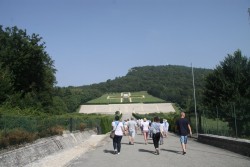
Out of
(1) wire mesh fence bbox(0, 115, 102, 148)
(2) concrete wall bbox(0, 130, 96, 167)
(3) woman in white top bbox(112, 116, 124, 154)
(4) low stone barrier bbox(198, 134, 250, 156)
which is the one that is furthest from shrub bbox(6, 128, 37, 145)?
(4) low stone barrier bbox(198, 134, 250, 156)

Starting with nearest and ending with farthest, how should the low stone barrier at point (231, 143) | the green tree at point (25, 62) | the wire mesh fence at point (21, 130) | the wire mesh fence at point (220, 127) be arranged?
the wire mesh fence at point (21, 130)
the low stone barrier at point (231, 143)
the wire mesh fence at point (220, 127)
the green tree at point (25, 62)

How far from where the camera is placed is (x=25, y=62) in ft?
152

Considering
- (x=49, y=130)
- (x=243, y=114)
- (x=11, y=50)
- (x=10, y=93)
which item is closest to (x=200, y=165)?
(x=243, y=114)

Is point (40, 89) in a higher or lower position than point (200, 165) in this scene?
higher

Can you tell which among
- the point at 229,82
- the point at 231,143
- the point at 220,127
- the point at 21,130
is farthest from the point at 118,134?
the point at 229,82

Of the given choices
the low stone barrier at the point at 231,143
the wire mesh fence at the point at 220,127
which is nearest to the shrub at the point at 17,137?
the low stone barrier at the point at 231,143

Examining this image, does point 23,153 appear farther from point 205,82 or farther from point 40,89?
point 40,89

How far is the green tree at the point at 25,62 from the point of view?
150 feet

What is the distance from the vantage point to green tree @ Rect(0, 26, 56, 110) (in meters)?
45.8

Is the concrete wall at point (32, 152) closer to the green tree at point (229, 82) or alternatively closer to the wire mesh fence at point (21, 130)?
the wire mesh fence at point (21, 130)

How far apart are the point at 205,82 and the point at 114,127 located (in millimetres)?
27630

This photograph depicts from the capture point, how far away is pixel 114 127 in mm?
15500

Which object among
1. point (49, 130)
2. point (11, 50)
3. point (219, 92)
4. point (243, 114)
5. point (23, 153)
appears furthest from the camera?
point (11, 50)

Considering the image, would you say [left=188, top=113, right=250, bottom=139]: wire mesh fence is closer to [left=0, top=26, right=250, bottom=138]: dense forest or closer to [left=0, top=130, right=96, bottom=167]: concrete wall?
[left=0, top=26, right=250, bottom=138]: dense forest
